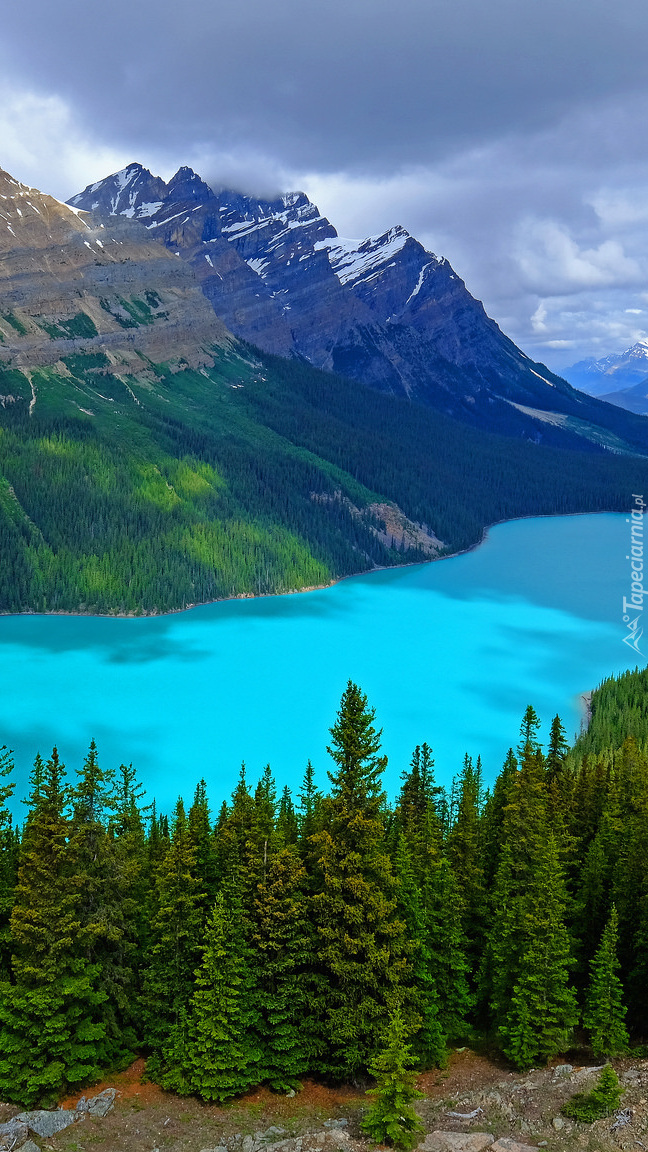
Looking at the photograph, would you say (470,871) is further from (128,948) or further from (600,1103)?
(128,948)

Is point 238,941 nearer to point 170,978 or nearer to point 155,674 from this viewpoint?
point 170,978

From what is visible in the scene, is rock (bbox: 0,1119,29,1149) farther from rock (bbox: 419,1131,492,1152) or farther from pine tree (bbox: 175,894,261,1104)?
rock (bbox: 419,1131,492,1152)

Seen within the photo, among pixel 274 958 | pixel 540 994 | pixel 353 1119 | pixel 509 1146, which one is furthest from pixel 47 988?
pixel 540 994

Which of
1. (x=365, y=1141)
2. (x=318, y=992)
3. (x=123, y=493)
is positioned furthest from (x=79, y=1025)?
(x=123, y=493)

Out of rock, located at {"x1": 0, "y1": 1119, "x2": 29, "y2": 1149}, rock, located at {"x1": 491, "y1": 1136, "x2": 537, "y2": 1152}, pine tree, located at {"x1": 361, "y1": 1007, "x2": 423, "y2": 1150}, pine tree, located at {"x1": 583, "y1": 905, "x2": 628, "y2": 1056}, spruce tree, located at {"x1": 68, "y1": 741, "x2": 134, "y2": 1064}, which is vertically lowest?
rock, located at {"x1": 0, "y1": 1119, "x2": 29, "y2": 1149}

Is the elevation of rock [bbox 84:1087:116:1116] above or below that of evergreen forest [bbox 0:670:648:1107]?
below

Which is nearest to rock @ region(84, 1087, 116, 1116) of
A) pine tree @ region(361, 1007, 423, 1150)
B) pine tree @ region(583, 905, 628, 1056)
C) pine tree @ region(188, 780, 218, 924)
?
pine tree @ region(188, 780, 218, 924)
